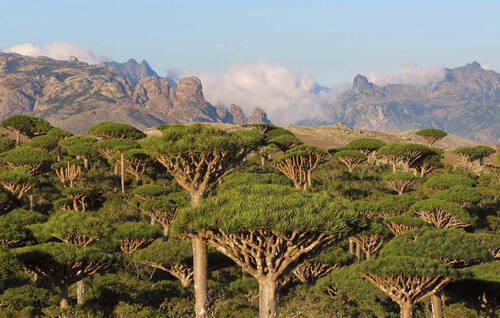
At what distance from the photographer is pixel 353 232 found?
1734 centimetres

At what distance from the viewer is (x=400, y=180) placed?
63031 millimetres

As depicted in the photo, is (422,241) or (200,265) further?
(422,241)

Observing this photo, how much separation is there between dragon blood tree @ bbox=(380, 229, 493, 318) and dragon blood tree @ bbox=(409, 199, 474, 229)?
1289 cm

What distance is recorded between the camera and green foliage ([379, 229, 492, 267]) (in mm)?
30172

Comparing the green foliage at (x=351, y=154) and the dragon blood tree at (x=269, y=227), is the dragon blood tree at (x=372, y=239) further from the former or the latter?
the green foliage at (x=351, y=154)

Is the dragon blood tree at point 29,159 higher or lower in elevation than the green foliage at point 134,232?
higher

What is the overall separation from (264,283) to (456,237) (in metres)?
20.8

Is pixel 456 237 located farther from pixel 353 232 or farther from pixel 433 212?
pixel 353 232

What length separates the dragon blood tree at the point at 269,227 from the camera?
50.0 ft

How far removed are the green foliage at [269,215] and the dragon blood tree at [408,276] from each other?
7245mm

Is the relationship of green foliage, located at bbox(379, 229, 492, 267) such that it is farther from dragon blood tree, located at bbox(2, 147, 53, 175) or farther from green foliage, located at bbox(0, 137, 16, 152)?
green foliage, located at bbox(0, 137, 16, 152)

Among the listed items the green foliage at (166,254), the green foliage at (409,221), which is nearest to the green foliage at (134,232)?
the green foliage at (166,254)

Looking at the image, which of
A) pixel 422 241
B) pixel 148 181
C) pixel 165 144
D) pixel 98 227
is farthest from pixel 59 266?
pixel 148 181

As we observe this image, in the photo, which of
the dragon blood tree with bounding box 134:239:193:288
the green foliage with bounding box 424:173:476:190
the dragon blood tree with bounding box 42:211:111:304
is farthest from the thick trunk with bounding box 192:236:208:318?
the green foliage with bounding box 424:173:476:190
